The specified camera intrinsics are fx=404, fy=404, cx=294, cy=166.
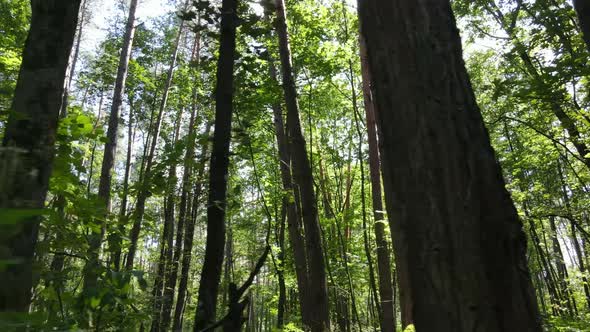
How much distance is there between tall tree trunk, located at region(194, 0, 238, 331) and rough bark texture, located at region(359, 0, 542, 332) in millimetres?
1228

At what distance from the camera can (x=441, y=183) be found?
148 centimetres

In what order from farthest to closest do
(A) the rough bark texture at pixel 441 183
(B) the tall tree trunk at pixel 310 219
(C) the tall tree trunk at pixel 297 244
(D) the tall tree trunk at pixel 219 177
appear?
1. (C) the tall tree trunk at pixel 297 244
2. (B) the tall tree trunk at pixel 310 219
3. (D) the tall tree trunk at pixel 219 177
4. (A) the rough bark texture at pixel 441 183

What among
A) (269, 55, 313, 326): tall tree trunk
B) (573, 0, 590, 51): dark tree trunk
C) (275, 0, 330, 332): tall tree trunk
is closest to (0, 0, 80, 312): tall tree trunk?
(275, 0, 330, 332): tall tree trunk

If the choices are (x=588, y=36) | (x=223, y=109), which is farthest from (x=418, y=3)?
(x=588, y=36)

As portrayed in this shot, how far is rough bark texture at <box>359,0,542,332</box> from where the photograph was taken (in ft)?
4.44

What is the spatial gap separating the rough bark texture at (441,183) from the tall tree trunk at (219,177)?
1228 mm

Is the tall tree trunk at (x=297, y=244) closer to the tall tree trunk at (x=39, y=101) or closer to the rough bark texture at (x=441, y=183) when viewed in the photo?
the tall tree trunk at (x=39, y=101)

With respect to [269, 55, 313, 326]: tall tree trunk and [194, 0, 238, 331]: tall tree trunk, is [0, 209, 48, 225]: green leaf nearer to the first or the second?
[194, 0, 238, 331]: tall tree trunk

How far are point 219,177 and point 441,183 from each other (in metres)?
1.57

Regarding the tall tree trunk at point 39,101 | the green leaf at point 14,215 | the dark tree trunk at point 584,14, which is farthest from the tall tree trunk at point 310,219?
the green leaf at point 14,215

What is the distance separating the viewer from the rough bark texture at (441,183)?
1353mm

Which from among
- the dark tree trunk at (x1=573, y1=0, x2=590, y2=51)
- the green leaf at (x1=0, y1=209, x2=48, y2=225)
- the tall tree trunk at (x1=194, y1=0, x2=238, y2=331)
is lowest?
the green leaf at (x1=0, y1=209, x2=48, y2=225)

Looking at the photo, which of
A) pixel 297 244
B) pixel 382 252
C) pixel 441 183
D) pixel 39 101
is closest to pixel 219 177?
pixel 39 101

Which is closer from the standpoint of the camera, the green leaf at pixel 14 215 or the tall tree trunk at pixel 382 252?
the green leaf at pixel 14 215
